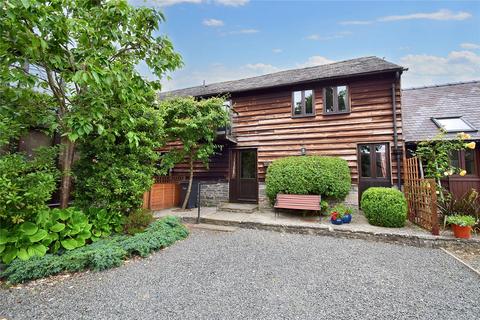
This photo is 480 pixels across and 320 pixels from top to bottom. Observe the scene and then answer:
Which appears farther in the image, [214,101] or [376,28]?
[376,28]

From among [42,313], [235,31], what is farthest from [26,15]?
[235,31]

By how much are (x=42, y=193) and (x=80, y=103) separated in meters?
1.84

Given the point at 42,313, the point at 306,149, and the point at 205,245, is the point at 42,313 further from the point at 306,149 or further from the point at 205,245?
the point at 306,149

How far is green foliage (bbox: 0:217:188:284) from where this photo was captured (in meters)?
3.24

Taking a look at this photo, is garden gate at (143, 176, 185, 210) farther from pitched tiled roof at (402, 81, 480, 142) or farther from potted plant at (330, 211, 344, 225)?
pitched tiled roof at (402, 81, 480, 142)

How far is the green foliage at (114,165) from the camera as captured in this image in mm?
4660

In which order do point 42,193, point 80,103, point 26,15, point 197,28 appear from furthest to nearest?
point 197,28
point 80,103
point 42,193
point 26,15

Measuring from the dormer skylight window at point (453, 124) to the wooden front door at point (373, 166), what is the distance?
1.96m

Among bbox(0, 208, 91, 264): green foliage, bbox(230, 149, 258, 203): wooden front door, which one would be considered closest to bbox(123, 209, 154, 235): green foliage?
bbox(0, 208, 91, 264): green foliage

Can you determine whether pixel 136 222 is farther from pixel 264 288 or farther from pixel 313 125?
pixel 313 125

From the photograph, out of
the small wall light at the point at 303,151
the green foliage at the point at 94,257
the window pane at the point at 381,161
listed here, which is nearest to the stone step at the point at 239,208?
the small wall light at the point at 303,151

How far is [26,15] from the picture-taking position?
296cm

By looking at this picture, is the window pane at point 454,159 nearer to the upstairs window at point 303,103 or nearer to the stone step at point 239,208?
the upstairs window at point 303,103

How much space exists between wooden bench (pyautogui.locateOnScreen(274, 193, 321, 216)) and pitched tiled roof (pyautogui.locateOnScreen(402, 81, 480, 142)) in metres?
4.11
